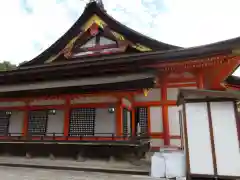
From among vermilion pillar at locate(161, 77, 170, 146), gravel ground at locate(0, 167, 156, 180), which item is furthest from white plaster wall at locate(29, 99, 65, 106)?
vermilion pillar at locate(161, 77, 170, 146)

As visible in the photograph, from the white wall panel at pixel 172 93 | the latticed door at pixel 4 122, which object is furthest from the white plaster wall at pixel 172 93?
the latticed door at pixel 4 122

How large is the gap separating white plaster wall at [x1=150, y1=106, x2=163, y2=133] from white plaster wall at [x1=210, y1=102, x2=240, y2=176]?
4.05 metres

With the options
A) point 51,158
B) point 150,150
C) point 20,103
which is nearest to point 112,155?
point 150,150

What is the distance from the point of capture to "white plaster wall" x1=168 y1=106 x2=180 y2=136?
9656 millimetres

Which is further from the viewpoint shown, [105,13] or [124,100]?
[105,13]

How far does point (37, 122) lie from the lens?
10875 millimetres

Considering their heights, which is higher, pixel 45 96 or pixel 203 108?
pixel 45 96

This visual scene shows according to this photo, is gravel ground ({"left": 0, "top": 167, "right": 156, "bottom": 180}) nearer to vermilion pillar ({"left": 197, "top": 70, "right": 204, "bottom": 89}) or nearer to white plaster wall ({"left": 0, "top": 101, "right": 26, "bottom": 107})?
white plaster wall ({"left": 0, "top": 101, "right": 26, "bottom": 107})

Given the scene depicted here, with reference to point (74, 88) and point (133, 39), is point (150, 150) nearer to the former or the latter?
point (74, 88)

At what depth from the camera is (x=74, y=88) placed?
30.8 ft

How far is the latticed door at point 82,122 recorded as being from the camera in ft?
32.2

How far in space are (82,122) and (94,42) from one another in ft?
19.7

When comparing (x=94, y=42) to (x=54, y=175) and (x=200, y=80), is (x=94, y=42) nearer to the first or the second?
(x=200, y=80)

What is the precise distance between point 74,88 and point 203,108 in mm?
5621
